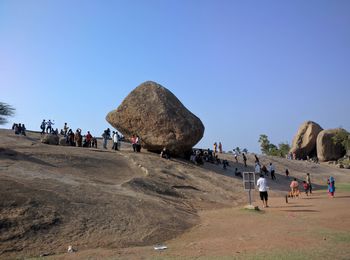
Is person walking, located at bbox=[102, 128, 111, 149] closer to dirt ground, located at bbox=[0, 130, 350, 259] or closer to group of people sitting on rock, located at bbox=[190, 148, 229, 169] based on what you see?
group of people sitting on rock, located at bbox=[190, 148, 229, 169]

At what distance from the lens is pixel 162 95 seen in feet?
99.2

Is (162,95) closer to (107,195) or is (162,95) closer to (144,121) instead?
(144,121)

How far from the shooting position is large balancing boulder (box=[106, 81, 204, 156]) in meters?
28.8

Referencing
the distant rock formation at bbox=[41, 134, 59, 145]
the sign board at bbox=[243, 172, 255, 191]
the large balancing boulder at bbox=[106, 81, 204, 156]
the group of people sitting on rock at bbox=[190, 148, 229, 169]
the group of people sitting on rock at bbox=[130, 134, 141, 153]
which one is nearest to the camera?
the sign board at bbox=[243, 172, 255, 191]

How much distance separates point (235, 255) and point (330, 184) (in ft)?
58.0

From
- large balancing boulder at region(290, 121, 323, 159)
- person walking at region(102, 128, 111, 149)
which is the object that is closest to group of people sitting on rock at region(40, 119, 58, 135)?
person walking at region(102, 128, 111, 149)

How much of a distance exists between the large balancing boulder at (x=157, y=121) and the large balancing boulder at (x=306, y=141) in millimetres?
32824

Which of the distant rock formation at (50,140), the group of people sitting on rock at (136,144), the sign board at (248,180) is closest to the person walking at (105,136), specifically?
the group of people sitting on rock at (136,144)

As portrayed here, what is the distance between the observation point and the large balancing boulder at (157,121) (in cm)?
2875

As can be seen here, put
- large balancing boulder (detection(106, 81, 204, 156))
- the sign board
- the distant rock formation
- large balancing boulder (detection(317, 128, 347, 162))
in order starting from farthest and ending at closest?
large balancing boulder (detection(317, 128, 347, 162))
large balancing boulder (detection(106, 81, 204, 156))
the distant rock formation
the sign board

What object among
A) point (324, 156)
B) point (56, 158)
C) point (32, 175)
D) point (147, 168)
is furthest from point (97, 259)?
point (324, 156)

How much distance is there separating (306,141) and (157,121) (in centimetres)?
3652

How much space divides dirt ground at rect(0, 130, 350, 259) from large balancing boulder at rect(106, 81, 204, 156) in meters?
6.97

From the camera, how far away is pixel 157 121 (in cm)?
2881
